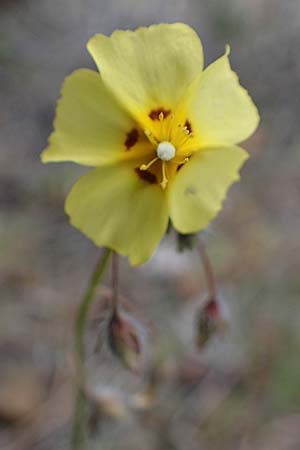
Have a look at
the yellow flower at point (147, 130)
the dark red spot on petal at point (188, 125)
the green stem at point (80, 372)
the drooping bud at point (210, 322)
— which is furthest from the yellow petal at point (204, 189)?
the drooping bud at point (210, 322)

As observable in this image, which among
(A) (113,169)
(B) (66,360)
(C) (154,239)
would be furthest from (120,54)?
(B) (66,360)

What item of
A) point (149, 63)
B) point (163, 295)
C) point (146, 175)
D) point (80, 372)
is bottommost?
point (163, 295)

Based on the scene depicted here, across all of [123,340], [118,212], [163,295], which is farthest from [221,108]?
[163,295]

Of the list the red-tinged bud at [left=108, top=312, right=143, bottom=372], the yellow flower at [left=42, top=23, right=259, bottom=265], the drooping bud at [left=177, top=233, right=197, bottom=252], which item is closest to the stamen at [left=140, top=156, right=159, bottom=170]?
the yellow flower at [left=42, top=23, right=259, bottom=265]

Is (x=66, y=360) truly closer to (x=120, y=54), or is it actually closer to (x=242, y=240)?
(x=242, y=240)

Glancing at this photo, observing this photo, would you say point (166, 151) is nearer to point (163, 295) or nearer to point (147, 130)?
point (147, 130)
